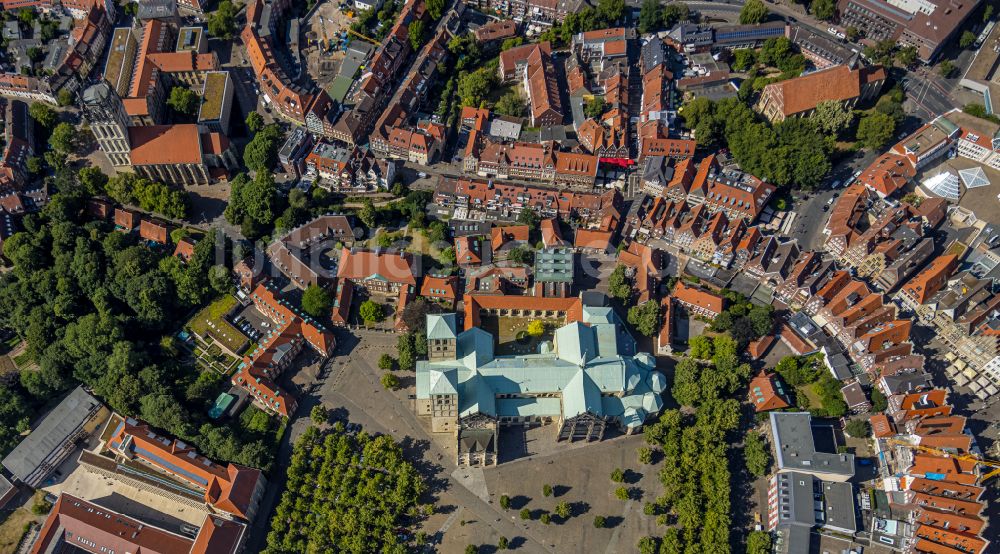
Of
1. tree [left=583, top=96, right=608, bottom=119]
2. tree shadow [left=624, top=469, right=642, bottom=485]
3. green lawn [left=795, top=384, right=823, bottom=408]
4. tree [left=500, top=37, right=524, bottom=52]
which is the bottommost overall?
tree shadow [left=624, top=469, right=642, bottom=485]

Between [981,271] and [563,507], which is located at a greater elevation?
[981,271]

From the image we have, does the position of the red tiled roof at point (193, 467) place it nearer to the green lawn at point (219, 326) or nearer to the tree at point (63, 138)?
the green lawn at point (219, 326)

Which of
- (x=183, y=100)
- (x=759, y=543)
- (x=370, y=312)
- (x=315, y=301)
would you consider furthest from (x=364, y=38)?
(x=759, y=543)

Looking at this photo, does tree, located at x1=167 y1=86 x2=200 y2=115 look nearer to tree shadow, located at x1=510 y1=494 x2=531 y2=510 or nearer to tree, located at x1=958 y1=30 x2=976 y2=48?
tree shadow, located at x1=510 y1=494 x2=531 y2=510

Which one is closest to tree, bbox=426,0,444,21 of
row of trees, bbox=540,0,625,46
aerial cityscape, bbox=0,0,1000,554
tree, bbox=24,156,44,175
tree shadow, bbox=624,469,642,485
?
aerial cityscape, bbox=0,0,1000,554

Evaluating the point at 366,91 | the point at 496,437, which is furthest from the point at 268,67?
the point at 496,437

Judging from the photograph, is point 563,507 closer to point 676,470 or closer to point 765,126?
point 676,470
